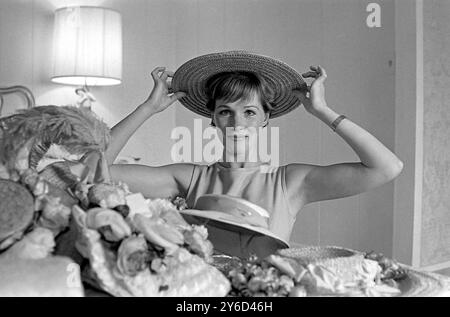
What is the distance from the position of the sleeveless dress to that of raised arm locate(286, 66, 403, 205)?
22 millimetres

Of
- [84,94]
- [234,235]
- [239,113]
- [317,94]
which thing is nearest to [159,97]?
[239,113]

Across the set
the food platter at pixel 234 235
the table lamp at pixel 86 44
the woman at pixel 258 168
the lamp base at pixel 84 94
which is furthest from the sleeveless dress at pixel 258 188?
the lamp base at pixel 84 94

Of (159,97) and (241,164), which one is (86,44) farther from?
(241,164)

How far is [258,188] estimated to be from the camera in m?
0.79

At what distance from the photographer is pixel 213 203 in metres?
0.52

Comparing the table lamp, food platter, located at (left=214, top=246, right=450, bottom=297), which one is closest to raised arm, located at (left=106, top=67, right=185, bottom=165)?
food platter, located at (left=214, top=246, right=450, bottom=297)

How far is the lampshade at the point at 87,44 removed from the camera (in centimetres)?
188

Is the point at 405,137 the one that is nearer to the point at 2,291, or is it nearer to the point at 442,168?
the point at 442,168

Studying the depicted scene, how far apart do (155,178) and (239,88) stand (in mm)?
188

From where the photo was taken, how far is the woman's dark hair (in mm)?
806

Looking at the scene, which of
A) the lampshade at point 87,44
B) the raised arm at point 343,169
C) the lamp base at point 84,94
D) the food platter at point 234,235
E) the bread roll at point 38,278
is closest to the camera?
the bread roll at point 38,278

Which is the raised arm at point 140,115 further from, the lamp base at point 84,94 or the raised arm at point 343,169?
the lamp base at point 84,94

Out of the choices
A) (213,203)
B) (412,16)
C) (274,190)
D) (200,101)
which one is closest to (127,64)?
(412,16)
